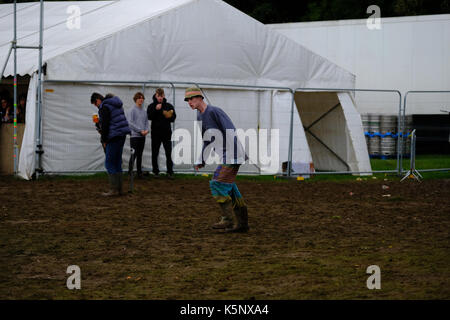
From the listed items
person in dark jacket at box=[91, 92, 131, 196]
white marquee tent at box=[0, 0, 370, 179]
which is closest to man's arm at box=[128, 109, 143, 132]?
white marquee tent at box=[0, 0, 370, 179]

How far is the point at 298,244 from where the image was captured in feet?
26.8

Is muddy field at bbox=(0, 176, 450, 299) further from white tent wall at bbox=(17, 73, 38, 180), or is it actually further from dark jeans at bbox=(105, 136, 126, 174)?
white tent wall at bbox=(17, 73, 38, 180)

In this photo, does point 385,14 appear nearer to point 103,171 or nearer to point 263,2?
point 263,2

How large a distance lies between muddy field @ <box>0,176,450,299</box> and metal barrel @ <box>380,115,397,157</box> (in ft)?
32.8

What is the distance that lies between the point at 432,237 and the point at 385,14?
30388mm

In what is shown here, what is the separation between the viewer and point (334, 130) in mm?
18828

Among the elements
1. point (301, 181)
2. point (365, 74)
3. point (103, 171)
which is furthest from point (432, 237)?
point (365, 74)

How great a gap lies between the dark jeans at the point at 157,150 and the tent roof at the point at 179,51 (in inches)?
73.3

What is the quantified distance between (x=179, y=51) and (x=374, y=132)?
30.3 feet

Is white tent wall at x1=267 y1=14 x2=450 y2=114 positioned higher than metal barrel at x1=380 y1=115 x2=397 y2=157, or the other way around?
white tent wall at x1=267 y1=14 x2=450 y2=114

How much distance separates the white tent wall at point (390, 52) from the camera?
21969mm

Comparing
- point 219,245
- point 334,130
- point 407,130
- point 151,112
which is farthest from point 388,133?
point 219,245

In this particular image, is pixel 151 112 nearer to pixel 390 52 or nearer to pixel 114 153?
pixel 114 153

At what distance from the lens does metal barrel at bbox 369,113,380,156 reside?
77.4ft
